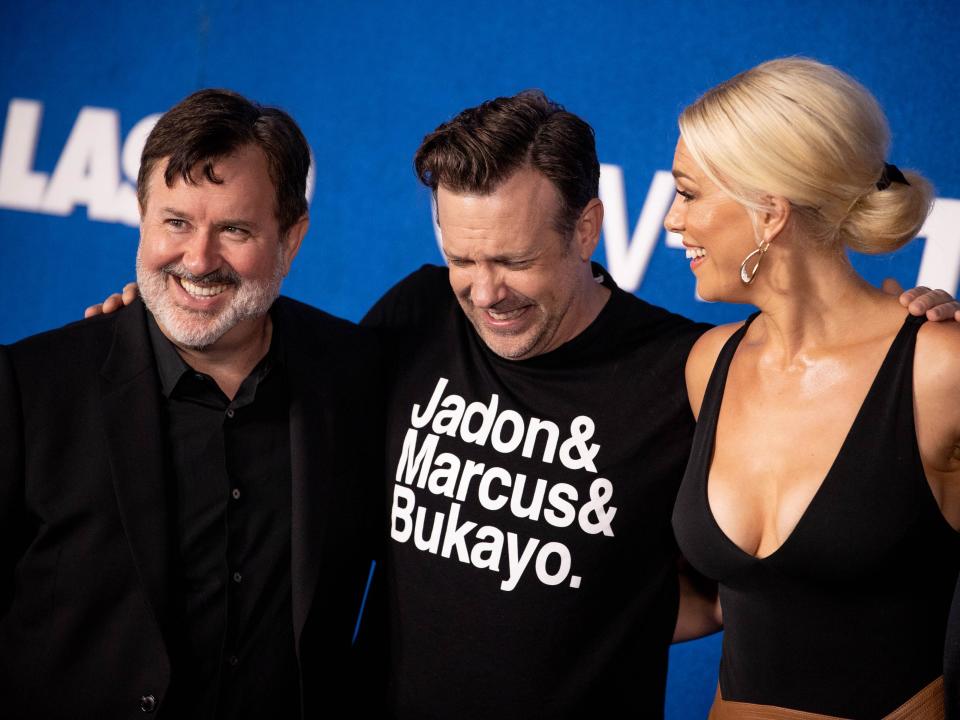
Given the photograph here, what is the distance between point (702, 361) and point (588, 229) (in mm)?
303

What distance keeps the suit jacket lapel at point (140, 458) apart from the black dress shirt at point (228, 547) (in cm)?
4

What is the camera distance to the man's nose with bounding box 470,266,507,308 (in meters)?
1.69

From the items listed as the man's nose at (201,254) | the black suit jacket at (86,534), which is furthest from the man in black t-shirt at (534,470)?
the man's nose at (201,254)

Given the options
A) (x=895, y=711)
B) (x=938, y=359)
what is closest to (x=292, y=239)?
(x=938, y=359)

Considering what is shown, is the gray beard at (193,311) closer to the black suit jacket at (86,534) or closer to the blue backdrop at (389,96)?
the black suit jacket at (86,534)

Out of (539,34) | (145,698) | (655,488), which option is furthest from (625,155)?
(145,698)

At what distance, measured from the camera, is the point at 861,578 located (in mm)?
1438

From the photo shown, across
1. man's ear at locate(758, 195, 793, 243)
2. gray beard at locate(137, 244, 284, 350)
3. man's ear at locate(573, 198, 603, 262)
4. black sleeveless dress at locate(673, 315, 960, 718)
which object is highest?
man's ear at locate(573, 198, 603, 262)

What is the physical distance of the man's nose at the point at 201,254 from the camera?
5.31ft

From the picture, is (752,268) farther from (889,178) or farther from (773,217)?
(889,178)

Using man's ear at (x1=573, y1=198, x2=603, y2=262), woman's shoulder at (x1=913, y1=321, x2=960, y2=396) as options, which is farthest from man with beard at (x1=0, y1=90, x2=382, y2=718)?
woman's shoulder at (x1=913, y1=321, x2=960, y2=396)

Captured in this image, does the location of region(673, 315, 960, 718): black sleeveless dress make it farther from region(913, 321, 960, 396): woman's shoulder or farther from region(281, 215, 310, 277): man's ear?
region(281, 215, 310, 277): man's ear

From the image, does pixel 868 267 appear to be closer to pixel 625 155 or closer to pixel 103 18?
pixel 625 155

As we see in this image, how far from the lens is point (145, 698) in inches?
60.7
